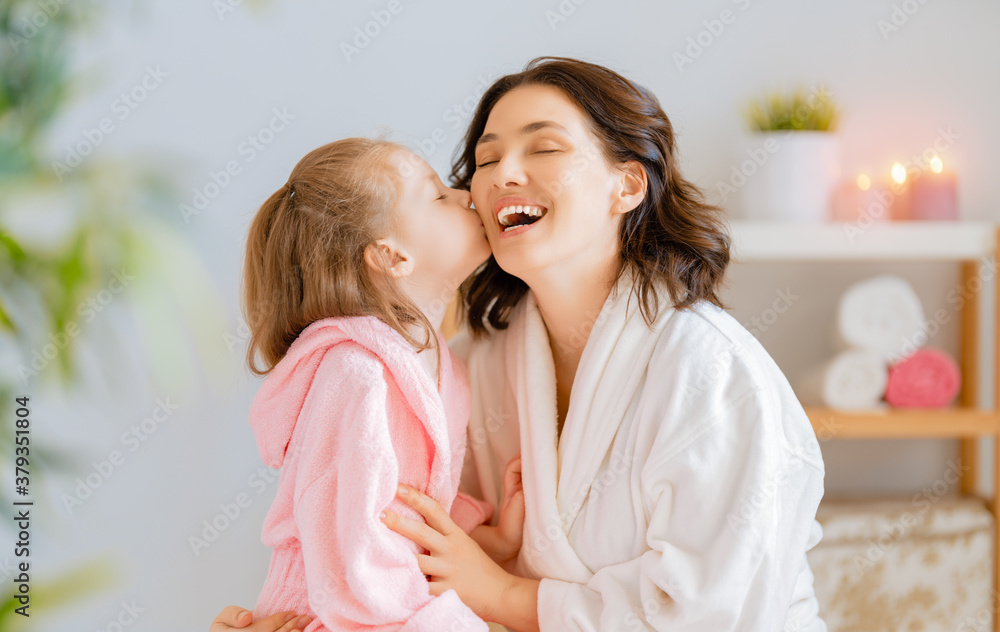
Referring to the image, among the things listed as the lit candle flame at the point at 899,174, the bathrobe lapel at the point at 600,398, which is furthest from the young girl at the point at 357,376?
the lit candle flame at the point at 899,174

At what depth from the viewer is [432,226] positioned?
122 cm

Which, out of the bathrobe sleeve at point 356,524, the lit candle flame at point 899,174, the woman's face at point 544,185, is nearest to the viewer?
the bathrobe sleeve at point 356,524

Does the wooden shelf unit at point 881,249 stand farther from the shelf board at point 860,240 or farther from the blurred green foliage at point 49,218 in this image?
the blurred green foliage at point 49,218

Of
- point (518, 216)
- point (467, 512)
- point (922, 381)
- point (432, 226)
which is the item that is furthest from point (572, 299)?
point (922, 381)

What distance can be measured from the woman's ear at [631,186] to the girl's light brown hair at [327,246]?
369mm

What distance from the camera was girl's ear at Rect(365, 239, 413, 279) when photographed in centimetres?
120

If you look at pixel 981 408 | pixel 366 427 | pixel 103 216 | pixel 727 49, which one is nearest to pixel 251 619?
pixel 366 427

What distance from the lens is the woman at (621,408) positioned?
109 cm

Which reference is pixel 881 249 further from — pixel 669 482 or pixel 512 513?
pixel 512 513

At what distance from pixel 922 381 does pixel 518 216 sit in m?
1.04

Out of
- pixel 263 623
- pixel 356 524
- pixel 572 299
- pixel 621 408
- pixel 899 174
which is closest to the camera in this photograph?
pixel 356 524

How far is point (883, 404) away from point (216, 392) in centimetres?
153

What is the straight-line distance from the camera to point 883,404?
5.77 ft

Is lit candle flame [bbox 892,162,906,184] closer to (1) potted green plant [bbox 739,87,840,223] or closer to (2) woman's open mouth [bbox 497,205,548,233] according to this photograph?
(1) potted green plant [bbox 739,87,840,223]
